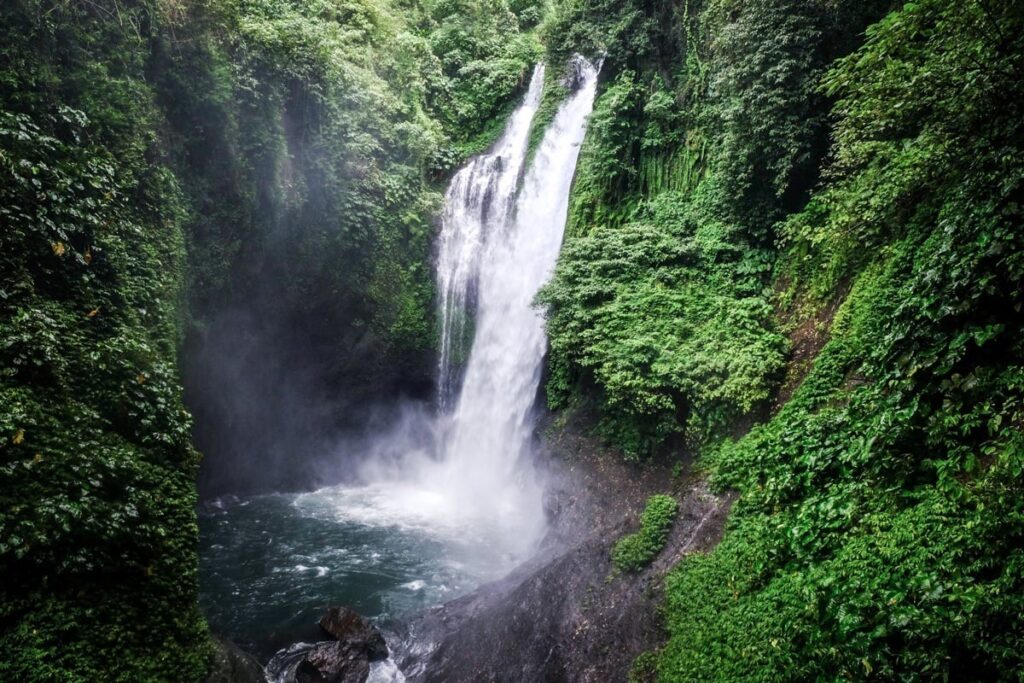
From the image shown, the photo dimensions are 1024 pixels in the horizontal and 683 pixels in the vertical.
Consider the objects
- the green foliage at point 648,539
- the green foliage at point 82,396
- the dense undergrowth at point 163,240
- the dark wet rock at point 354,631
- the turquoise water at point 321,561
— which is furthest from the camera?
the turquoise water at point 321,561

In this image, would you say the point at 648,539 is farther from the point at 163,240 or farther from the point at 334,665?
the point at 163,240

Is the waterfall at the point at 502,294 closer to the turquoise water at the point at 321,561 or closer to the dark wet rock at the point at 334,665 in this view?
the turquoise water at the point at 321,561

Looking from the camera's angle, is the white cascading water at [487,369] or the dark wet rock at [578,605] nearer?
the dark wet rock at [578,605]

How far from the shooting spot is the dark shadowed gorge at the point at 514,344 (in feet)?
15.5

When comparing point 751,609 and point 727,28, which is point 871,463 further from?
point 727,28

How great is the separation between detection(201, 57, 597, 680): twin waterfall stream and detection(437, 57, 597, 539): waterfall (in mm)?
42

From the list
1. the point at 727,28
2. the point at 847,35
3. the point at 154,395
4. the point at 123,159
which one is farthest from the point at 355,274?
the point at 847,35

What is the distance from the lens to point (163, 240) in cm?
919

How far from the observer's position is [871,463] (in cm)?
514

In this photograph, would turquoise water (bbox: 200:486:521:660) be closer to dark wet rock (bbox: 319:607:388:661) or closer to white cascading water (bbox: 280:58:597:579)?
white cascading water (bbox: 280:58:597:579)

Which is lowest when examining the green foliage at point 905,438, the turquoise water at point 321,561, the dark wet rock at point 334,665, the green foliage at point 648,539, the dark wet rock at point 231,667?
the turquoise water at point 321,561

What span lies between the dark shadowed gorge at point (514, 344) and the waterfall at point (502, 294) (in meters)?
0.11

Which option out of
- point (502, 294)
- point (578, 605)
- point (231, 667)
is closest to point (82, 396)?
point (231, 667)

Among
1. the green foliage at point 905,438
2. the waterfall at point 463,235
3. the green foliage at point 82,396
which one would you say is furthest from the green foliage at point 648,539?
the waterfall at point 463,235
